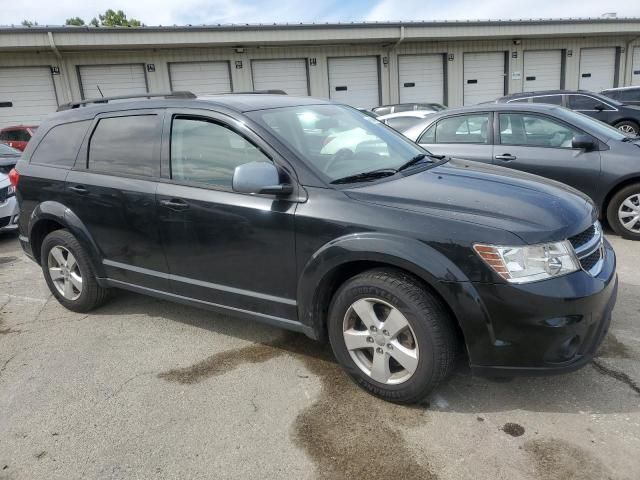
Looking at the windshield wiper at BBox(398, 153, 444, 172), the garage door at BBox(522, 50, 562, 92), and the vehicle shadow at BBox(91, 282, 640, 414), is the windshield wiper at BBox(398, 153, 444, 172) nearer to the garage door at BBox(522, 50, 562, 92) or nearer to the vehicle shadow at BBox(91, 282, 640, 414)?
the vehicle shadow at BBox(91, 282, 640, 414)

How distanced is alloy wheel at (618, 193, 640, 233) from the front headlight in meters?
3.85

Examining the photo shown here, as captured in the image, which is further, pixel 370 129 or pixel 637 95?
pixel 637 95

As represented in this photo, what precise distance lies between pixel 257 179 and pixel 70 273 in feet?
7.61

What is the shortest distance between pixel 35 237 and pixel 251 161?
8.05 ft

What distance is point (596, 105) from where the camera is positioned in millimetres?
12977

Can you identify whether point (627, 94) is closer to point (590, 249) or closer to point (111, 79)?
point (590, 249)

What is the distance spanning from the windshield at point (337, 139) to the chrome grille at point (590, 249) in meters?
1.17

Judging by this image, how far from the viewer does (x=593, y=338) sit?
258cm

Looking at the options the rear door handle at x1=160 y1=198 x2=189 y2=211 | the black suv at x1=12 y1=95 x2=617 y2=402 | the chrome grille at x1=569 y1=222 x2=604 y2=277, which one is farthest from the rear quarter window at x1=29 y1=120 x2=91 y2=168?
the chrome grille at x1=569 y1=222 x2=604 y2=277

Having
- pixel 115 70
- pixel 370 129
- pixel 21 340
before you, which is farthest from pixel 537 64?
pixel 21 340

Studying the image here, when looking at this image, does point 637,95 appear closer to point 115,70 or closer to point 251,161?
point 251,161

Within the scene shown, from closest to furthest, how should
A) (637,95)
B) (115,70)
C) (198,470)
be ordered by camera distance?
(198,470)
(637,95)
(115,70)

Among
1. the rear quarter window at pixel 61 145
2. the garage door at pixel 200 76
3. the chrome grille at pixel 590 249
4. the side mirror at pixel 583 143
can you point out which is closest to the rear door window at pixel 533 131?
the side mirror at pixel 583 143

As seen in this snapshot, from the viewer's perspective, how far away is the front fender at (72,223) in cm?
396
